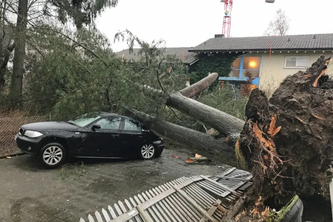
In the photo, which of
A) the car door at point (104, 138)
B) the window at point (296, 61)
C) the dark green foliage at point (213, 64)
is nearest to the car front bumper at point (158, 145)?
the car door at point (104, 138)

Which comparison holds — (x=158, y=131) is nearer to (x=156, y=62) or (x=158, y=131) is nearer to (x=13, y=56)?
(x=156, y=62)

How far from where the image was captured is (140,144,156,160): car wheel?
7.19 metres

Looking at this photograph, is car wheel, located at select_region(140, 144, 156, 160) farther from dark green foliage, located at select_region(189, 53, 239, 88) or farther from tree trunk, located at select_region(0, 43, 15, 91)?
dark green foliage, located at select_region(189, 53, 239, 88)

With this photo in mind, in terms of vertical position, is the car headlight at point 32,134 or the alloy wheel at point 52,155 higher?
the car headlight at point 32,134

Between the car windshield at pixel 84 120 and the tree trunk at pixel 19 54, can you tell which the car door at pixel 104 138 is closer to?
the car windshield at pixel 84 120

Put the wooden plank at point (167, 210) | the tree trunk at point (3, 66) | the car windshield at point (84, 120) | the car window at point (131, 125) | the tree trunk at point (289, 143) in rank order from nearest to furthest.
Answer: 1. the wooden plank at point (167, 210)
2. the tree trunk at point (289, 143)
3. the car windshield at point (84, 120)
4. the car window at point (131, 125)
5. the tree trunk at point (3, 66)

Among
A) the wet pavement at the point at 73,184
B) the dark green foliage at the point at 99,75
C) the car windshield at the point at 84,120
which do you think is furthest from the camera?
the car windshield at the point at 84,120

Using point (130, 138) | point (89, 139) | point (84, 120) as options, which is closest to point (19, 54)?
point (84, 120)

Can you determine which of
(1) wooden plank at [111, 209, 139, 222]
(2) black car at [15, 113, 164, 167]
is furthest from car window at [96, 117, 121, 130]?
(1) wooden plank at [111, 209, 139, 222]

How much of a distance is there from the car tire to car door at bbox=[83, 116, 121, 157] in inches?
22.0

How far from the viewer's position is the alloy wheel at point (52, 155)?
5559mm

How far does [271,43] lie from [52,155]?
18.9 m

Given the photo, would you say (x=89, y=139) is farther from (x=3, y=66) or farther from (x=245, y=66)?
(x=245, y=66)

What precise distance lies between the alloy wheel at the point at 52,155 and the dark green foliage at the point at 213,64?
51.0ft
